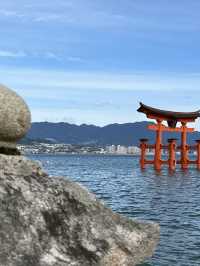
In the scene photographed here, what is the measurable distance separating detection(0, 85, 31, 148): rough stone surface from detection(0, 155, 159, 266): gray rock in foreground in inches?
16.6

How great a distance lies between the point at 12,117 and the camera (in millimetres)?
8477

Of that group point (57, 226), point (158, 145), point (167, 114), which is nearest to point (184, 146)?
point (158, 145)

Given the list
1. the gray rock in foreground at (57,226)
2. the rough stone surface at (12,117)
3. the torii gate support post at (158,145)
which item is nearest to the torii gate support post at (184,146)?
the torii gate support post at (158,145)

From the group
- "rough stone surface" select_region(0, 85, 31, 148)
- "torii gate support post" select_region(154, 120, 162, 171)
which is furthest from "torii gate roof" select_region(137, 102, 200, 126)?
"rough stone surface" select_region(0, 85, 31, 148)

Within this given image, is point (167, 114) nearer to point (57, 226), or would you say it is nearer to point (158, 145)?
point (158, 145)

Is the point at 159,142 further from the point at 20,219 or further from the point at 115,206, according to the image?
the point at 20,219

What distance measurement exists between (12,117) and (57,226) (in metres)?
1.83

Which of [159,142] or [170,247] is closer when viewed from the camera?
[170,247]

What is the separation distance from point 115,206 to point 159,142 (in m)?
34.9

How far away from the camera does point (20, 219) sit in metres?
7.56

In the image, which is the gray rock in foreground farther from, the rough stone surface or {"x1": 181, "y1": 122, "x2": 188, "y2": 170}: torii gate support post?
{"x1": 181, "y1": 122, "x2": 188, "y2": 170}: torii gate support post

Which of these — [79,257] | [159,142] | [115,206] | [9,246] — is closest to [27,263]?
[9,246]

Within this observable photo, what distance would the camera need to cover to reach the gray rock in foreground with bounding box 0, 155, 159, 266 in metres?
7.39

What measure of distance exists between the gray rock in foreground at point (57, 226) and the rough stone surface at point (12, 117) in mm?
423
